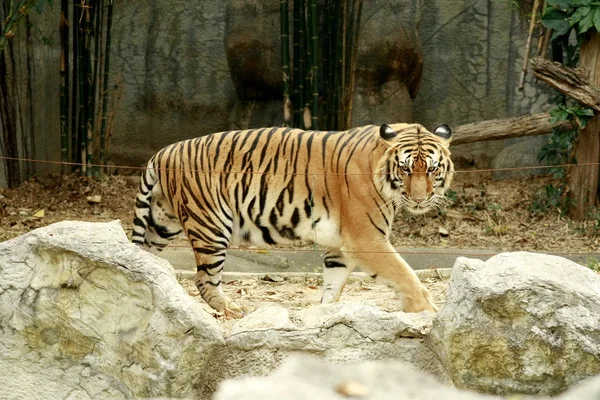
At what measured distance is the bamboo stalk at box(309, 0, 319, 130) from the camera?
941cm

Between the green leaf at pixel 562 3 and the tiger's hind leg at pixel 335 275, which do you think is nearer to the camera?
the tiger's hind leg at pixel 335 275

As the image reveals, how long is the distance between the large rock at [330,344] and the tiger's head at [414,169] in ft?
4.91

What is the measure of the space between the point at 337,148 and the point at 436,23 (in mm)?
5671

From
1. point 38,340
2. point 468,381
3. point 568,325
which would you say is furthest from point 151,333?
point 568,325

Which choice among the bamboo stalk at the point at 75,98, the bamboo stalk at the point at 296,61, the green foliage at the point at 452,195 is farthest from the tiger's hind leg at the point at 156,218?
the green foliage at the point at 452,195

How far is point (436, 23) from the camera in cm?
1162

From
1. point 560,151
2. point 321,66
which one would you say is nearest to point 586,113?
point 560,151

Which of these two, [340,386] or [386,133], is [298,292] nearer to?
[386,133]

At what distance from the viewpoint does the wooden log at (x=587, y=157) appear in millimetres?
8800

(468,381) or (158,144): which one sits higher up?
(468,381)

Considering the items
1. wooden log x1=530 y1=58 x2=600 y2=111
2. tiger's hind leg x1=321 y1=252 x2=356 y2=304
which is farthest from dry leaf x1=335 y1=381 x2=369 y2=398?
wooden log x1=530 y1=58 x2=600 y2=111

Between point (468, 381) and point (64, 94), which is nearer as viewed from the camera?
point (468, 381)

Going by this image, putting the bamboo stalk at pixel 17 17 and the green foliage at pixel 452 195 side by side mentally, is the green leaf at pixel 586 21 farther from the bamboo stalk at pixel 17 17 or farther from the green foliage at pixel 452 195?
the bamboo stalk at pixel 17 17

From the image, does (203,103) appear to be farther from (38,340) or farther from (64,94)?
(38,340)
